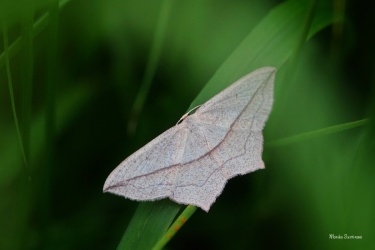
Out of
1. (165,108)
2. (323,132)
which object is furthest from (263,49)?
(165,108)

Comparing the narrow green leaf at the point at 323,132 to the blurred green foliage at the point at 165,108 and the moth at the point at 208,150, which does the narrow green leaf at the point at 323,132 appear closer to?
the blurred green foliage at the point at 165,108

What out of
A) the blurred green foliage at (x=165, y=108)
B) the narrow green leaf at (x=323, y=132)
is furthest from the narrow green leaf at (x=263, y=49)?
the narrow green leaf at (x=323, y=132)

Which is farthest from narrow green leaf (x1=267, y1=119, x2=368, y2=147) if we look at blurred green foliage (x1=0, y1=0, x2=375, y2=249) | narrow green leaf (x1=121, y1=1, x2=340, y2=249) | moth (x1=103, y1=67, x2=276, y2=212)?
narrow green leaf (x1=121, y1=1, x2=340, y2=249)

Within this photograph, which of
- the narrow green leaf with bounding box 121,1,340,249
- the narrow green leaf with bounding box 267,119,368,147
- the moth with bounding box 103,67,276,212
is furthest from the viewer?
the narrow green leaf with bounding box 121,1,340,249

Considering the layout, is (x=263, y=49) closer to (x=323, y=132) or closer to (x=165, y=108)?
(x=323, y=132)

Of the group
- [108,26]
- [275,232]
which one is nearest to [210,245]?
[275,232]

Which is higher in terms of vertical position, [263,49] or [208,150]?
[263,49]

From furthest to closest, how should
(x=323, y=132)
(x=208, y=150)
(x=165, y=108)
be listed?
(x=165, y=108) → (x=208, y=150) → (x=323, y=132)

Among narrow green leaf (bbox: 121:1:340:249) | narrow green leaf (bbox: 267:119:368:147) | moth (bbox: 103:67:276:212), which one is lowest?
narrow green leaf (bbox: 267:119:368:147)

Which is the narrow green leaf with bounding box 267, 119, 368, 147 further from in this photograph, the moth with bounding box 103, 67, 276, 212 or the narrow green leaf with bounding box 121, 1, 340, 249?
the narrow green leaf with bounding box 121, 1, 340, 249
